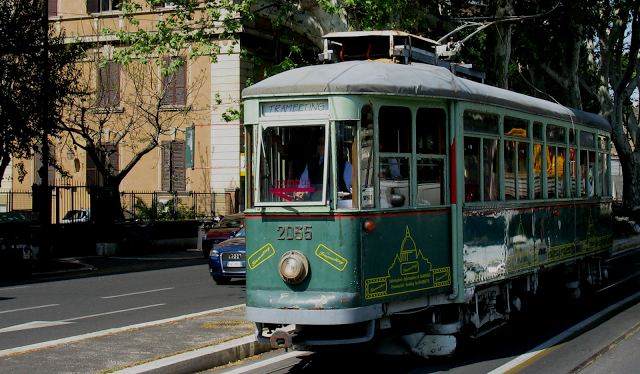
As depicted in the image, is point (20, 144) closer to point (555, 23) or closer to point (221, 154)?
point (221, 154)

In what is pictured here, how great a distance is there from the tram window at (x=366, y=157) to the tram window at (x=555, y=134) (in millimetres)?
4577

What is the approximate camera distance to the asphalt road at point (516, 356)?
27.9 feet

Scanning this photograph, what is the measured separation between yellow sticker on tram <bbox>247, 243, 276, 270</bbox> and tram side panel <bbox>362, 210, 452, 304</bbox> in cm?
97

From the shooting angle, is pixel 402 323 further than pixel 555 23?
No

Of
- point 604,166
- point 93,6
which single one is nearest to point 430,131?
point 604,166

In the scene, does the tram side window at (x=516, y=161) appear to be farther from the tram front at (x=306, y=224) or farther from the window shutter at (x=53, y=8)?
the window shutter at (x=53, y=8)

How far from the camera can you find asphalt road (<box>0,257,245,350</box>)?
1162 centimetres

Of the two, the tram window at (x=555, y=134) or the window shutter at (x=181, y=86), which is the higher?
the window shutter at (x=181, y=86)

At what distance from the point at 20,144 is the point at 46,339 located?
54.3 ft

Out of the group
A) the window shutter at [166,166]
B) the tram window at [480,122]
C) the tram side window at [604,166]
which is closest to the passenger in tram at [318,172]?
the tram window at [480,122]

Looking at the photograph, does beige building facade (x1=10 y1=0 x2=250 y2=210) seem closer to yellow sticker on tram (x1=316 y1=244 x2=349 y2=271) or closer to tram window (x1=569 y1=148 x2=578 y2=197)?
tram window (x1=569 y1=148 x2=578 y2=197)

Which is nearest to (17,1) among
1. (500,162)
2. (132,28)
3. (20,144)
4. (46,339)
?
(20,144)

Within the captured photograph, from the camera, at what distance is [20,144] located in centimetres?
2544

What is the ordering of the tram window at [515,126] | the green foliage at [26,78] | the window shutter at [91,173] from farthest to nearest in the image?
the window shutter at [91,173]
the green foliage at [26,78]
the tram window at [515,126]
